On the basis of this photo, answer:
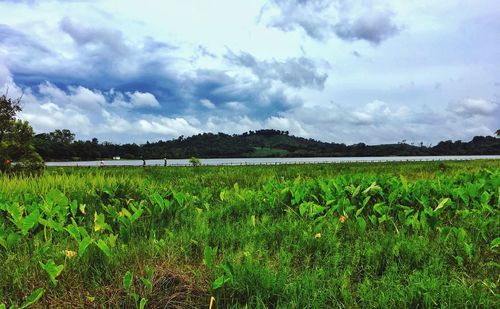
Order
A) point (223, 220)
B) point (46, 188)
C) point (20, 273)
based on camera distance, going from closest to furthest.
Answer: point (20, 273) → point (223, 220) → point (46, 188)

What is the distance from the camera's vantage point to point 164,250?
3531 millimetres

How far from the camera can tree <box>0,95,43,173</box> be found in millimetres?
15859

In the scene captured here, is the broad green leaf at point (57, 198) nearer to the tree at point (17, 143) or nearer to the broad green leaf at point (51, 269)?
the broad green leaf at point (51, 269)

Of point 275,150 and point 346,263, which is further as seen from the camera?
point 275,150

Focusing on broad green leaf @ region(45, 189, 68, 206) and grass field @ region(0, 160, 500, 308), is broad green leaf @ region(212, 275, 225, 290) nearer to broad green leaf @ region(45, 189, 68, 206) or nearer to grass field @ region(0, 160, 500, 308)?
grass field @ region(0, 160, 500, 308)

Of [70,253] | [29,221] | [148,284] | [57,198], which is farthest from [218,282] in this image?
[57,198]

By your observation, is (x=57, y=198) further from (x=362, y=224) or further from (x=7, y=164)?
(x=7, y=164)

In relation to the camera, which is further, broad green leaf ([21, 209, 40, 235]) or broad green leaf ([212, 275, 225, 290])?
broad green leaf ([21, 209, 40, 235])

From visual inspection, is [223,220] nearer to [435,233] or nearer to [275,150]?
[435,233]

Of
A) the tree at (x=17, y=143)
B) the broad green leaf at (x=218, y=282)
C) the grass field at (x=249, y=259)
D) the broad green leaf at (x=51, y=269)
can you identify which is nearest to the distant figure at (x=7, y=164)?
the tree at (x=17, y=143)

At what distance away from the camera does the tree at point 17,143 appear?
52.0 feet

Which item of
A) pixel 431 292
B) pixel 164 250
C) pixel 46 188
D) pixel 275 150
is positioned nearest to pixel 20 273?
pixel 164 250

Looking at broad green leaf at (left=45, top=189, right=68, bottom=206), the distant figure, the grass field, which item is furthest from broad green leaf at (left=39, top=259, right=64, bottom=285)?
the distant figure

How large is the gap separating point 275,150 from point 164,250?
158 m
